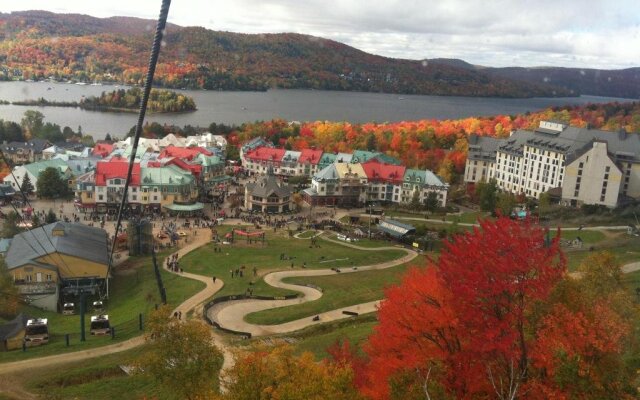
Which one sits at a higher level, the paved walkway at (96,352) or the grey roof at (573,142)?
the grey roof at (573,142)

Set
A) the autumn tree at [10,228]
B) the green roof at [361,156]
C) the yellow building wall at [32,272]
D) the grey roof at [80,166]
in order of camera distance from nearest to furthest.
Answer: the yellow building wall at [32,272]
the autumn tree at [10,228]
the grey roof at [80,166]
the green roof at [361,156]

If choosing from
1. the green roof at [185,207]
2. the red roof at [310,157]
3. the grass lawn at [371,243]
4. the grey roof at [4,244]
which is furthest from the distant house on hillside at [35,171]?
the grass lawn at [371,243]

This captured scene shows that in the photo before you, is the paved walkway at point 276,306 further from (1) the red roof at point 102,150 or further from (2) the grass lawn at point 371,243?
(1) the red roof at point 102,150

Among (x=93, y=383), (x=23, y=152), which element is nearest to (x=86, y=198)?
(x=23, y=152)

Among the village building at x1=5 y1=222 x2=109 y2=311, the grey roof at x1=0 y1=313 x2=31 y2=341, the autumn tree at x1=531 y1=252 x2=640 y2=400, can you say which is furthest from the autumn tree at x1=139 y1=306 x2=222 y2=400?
the village building at x1=5 y1=222 x2=109 y2=311

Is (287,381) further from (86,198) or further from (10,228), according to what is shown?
(86,198)

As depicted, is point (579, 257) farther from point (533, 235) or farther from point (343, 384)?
point (343, 384)

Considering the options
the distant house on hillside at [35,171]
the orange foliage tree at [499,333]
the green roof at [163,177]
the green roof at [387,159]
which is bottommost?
the distant house on hillside at [35,171]
